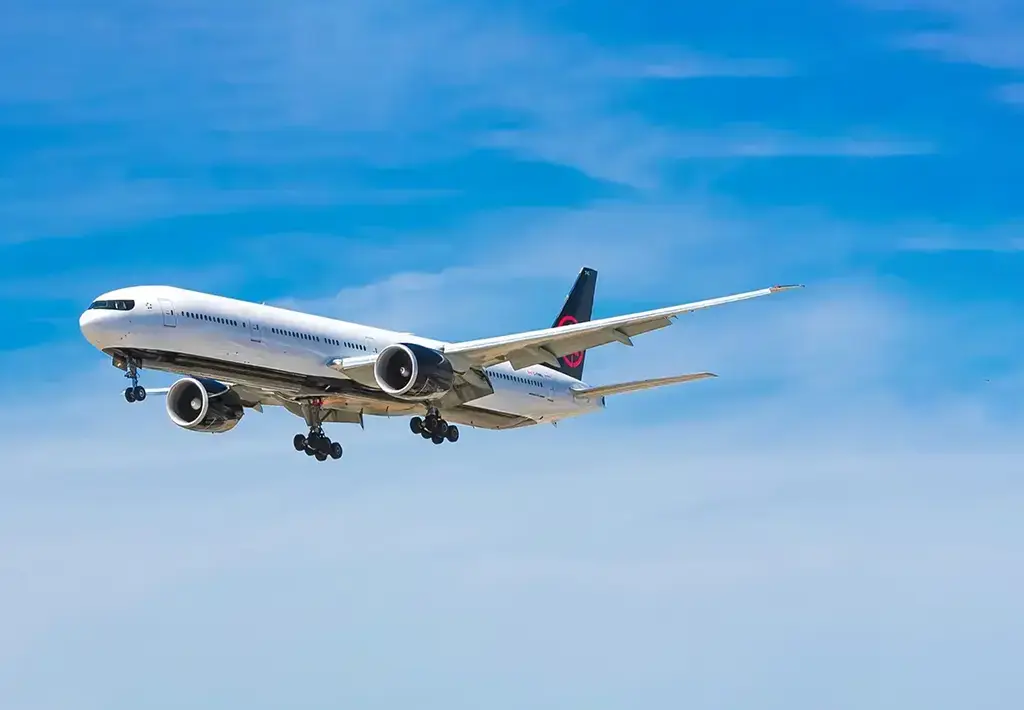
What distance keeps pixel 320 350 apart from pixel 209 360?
16.3ft

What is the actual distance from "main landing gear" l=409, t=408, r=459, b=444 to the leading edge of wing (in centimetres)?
407

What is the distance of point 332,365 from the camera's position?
2296 inches

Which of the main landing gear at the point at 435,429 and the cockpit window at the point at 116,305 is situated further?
the main landing gear at the point at 435,429

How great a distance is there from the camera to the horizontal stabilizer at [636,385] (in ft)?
192

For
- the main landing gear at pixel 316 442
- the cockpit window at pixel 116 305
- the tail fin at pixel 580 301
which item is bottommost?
the main landing gear at pixel 316 442

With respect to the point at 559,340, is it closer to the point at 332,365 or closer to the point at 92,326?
the point at 332,365

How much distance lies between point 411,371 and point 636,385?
984 cm

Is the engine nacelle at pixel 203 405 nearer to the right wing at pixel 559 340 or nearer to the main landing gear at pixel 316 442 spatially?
the main landing gear at pixel 316 442

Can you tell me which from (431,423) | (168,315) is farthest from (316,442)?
(168,315)

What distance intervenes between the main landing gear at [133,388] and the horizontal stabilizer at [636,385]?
1998cm

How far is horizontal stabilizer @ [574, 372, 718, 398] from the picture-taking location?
58.4 meters

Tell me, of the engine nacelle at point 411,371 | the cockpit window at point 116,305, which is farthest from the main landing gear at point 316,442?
the cockpit window at point 116,305

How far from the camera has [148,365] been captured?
177ft

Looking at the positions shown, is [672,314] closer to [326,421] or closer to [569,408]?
[569,408]
